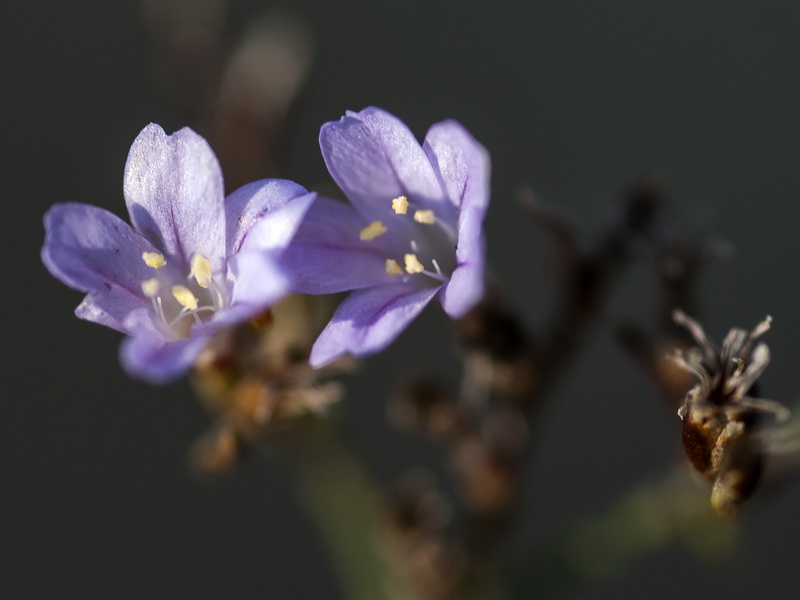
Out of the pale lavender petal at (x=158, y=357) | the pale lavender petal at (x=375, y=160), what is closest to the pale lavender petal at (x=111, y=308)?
the pale lavender petal at (x=158, y=357)

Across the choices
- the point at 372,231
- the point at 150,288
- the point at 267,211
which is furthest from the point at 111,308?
the point at 372,231

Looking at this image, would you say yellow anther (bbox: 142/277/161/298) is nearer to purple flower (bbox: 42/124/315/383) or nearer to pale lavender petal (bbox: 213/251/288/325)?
purple flower (bbox: 42/124/315/383)

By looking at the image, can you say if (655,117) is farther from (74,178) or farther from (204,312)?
(204,312)

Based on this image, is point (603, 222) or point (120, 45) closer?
point (603, 222)

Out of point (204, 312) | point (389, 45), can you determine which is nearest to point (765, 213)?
point (389, 45)

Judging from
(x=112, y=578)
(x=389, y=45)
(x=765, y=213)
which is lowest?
(x=112, y=578)

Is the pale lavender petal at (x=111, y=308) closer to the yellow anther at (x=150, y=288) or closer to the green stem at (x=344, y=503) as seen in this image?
the yellow anther at (x=150, y=288)

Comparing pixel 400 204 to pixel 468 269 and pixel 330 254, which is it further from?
pixel 468 269

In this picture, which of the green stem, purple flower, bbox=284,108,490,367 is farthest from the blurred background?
purple flower, bbox=284,108,490,367
